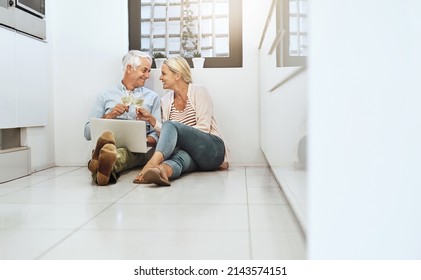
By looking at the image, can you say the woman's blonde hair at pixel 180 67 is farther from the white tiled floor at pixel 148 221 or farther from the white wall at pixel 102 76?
the white tiled floor at pixel 148 221

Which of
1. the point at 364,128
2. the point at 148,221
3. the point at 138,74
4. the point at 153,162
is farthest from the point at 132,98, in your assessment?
the point at 364,128

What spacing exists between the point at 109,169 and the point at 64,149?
43.4 inches

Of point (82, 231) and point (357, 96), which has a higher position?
point (357, 96)

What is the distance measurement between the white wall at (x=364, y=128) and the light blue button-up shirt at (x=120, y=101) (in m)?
1.97

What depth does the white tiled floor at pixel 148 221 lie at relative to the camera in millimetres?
1153

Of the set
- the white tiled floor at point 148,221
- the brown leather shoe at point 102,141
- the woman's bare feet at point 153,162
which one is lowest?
the white tiled floor at point 148,221

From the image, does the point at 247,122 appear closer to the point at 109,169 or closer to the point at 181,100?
the point at 181,100

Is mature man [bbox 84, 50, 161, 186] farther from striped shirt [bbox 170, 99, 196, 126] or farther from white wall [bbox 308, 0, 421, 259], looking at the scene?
white wall [bbox 308, 0, 421, 259]

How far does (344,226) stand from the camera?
91cm

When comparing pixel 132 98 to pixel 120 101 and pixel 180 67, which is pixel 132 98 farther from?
pixel 180 67

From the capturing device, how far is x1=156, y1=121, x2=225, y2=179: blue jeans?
7.50 ft

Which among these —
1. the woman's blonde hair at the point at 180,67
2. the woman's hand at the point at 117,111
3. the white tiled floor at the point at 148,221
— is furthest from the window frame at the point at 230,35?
the white tiled floor at the point at 148,221

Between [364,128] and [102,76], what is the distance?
2.43m
